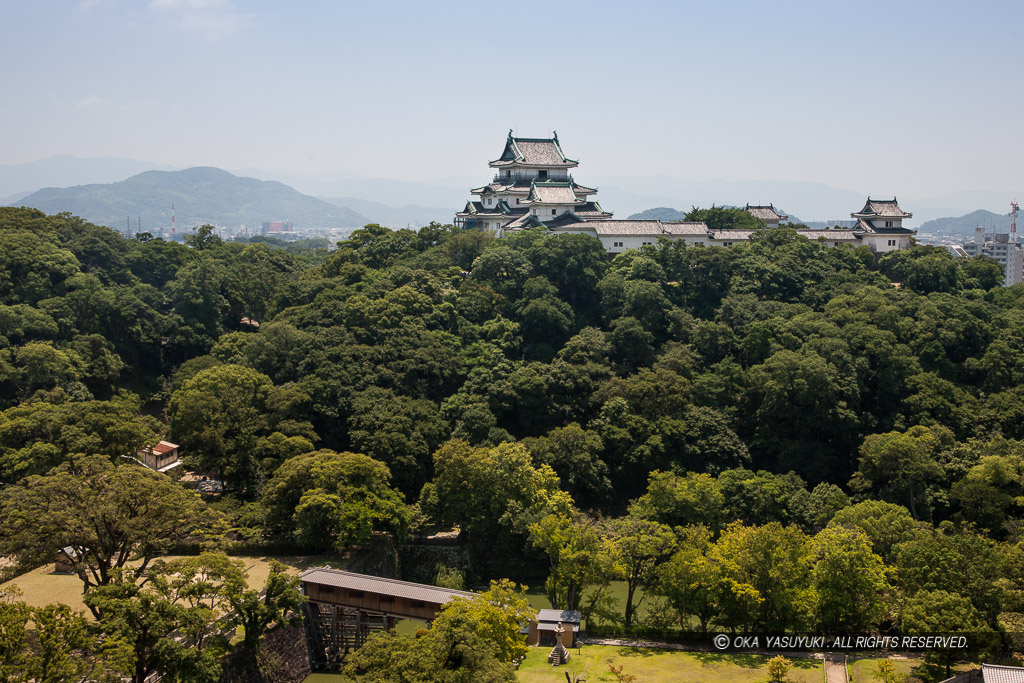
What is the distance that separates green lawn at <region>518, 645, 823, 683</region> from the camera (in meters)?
13.4

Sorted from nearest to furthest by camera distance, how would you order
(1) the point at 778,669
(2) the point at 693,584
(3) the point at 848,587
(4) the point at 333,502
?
(1) the point at 778,669
(3) the point at 848,587
(2) the point at 693,584
(4) the point at 333,502

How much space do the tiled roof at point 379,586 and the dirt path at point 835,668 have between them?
253 inches

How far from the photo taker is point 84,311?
26578mm

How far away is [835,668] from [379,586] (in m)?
8.55

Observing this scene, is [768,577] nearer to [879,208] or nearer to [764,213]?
[879,208]

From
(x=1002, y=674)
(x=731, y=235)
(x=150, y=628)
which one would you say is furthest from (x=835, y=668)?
(x=731, y=235)

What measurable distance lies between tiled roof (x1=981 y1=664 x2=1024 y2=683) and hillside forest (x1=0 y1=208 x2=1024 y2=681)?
1852 mm

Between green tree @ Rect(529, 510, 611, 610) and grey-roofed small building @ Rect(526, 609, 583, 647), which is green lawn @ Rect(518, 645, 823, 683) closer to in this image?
grey-roofed small building @ Rect(526, 609, 583, 647)

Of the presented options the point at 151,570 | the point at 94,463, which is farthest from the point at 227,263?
the point at 151,570

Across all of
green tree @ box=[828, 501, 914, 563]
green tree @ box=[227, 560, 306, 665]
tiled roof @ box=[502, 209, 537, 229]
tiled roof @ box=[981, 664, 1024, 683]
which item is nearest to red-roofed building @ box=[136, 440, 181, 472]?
green tree @ box=[227, 560, 306, 665]

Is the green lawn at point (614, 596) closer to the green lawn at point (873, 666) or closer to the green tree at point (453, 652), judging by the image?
the green tree at point (453, 652)

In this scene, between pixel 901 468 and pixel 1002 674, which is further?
pixel 901 468

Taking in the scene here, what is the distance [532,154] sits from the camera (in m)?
36.8

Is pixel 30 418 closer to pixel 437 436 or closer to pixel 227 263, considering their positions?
pixel 437 436
